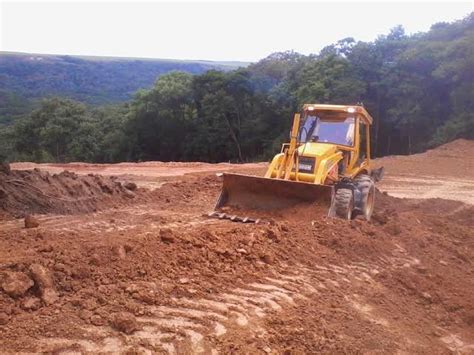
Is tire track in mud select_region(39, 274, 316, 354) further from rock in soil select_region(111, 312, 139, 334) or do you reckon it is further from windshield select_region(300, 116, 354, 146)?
windshield select_region(300, 116, 354, 146)

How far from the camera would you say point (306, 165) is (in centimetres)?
911

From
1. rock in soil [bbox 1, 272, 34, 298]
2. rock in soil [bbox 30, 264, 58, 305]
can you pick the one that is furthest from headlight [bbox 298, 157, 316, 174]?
rock in soil [bbox 1, 272, 34, 298]

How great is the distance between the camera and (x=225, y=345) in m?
4.34

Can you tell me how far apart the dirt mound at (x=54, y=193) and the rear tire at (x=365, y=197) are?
4.97 meters

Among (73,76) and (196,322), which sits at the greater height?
(196,322)

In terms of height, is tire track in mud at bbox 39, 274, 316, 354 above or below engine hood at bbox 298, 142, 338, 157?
below

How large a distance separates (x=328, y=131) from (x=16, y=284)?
6703 millimetres

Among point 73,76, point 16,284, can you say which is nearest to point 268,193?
point 16,284

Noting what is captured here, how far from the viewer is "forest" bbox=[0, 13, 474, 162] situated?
1032 inches

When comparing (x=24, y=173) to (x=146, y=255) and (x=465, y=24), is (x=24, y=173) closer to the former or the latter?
(x=146, y=255)

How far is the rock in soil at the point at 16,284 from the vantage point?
454cm

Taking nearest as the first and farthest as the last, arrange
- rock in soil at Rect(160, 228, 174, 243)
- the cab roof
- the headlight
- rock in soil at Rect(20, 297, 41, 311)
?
rock in soil at Rect(20, 297, 41, 311), rock in soil at Rect(160, 228, 174, 243), the headlight, the cab roof

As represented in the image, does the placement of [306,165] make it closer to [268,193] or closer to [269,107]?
[268,193]

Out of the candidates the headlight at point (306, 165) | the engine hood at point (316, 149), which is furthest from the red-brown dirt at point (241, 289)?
the engine hood at point (316, 149)
